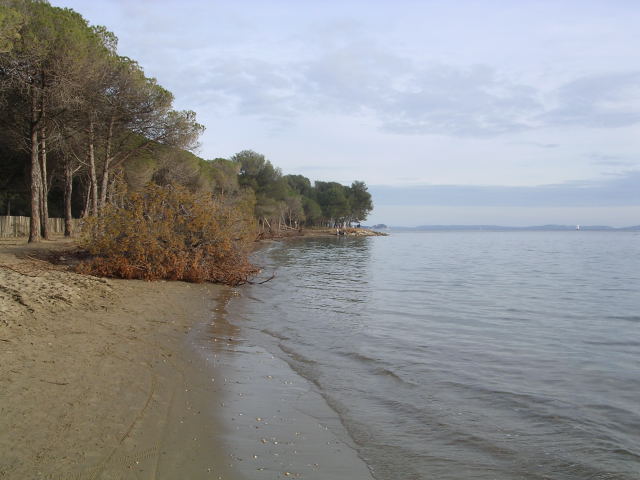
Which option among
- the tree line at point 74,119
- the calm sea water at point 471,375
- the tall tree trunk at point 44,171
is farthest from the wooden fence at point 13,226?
the calm sea water at point 471,375

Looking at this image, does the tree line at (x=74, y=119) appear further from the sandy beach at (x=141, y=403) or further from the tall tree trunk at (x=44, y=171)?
the sandy beach at (x=141, y=403)

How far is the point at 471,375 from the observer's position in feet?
25.7

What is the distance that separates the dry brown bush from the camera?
15.4m

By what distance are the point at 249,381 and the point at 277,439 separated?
6.55 ft

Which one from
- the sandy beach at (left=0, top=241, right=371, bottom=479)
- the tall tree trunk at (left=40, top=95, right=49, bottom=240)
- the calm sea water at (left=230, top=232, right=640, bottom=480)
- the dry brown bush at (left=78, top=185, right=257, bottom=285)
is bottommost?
the calm sea water at (left=230, top=232, right=640, bottom=480)

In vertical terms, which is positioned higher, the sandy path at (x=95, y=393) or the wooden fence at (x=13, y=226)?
the wooden fence at (x=13, y=226)

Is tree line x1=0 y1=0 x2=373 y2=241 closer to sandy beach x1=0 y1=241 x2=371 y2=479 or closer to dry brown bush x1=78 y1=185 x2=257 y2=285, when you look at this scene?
dry brown bush x1=78 y1=185 x2=257 y2=285

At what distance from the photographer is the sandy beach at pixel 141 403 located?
410 cm

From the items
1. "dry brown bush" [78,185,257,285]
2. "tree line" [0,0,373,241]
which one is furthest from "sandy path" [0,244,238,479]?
"tree line" [0,0,373,241]

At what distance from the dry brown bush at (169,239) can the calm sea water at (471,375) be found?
1737 mm

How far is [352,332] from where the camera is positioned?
11.0 meters

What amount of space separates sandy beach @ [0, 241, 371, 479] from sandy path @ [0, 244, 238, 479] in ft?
0.05

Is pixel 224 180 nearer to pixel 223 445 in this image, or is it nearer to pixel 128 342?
pixel 128 342

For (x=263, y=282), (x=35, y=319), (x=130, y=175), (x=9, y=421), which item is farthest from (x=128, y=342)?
(x=130, y=175)
